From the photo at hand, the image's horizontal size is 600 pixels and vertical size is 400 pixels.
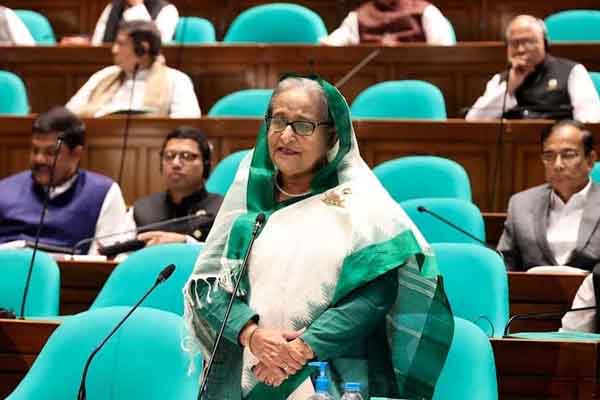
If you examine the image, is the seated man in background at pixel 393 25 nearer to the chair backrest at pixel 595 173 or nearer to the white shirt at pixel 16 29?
the white shirt at pixel 16 29

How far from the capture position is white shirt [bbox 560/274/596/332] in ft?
13.4

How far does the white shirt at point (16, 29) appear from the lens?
7883mm

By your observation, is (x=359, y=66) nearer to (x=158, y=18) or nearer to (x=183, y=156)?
(x=158, y=18)

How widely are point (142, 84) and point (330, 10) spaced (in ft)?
6.51

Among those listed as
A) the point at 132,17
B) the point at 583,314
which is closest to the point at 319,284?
the point at 583,314

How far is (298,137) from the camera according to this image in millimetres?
2939

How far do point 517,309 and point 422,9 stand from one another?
349 centimetres

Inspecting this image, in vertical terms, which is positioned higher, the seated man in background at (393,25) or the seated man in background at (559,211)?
the seated man in background at (393,25)

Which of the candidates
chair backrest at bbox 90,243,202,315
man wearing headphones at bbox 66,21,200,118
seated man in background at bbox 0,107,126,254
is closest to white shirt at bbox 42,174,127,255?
seated man in background at bbox 0,107,126,254

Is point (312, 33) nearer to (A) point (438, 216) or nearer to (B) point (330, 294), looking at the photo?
(A) point (438, 216)

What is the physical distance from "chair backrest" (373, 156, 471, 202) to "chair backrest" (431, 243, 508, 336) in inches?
57.5

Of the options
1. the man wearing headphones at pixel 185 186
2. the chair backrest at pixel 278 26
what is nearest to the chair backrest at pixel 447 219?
the man wearing headphones at pixel 185 186

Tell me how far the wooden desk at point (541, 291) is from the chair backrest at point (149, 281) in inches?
43.8

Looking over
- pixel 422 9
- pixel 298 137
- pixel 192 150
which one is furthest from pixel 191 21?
pixel 298 137
